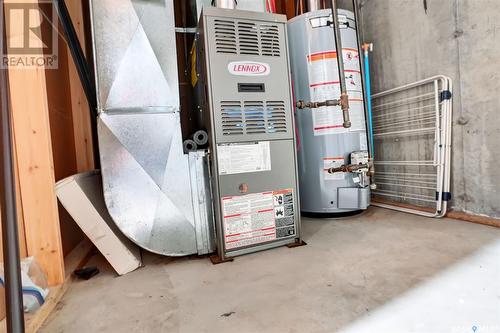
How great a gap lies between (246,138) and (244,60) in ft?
1.24

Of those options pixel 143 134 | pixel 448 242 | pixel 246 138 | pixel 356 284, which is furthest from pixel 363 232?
pixel 143 134

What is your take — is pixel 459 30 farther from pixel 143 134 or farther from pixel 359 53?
pixel 143 134

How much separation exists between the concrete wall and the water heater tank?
37 centimetres

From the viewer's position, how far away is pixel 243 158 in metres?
1.40

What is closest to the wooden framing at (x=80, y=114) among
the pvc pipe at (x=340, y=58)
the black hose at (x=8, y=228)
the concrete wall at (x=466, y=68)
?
the black hose at (x=8, y=228)

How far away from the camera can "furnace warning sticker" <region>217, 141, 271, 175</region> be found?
1362mm

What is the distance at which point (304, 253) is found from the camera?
4.53 ft

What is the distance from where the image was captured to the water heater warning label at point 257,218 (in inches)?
54.2

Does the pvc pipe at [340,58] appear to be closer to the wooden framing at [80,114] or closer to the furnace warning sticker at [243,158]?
the furnace warning sticker at [243,158]

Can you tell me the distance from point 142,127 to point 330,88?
3.84ft

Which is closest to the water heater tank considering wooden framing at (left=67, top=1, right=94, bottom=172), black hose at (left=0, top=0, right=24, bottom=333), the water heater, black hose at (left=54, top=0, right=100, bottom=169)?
the water heater

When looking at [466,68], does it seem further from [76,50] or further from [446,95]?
[76,50]

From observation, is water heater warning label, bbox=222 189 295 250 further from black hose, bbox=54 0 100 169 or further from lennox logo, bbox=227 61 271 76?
black hose, bbox=54 0 100 169

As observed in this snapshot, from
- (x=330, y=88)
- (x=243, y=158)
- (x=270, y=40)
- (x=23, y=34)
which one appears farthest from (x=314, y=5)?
(x=23, y=34)
